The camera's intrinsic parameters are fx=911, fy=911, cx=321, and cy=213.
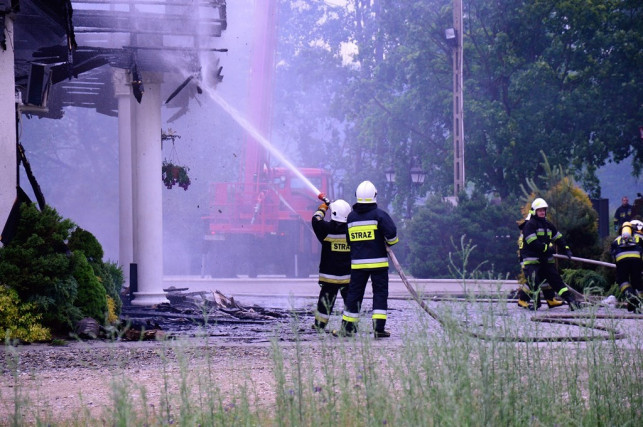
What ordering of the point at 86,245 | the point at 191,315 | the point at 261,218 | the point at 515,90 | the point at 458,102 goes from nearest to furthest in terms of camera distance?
the point at 86,245 → the point at 191,315 → the point at 458,102 → the point at 261,218 → the point at 515,90

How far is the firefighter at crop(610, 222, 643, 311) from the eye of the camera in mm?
14688

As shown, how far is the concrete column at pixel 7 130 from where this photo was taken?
10.6 metres

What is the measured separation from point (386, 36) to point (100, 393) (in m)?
35.2

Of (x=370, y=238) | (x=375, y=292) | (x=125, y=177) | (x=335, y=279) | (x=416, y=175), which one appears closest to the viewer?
(x=370, y=238)

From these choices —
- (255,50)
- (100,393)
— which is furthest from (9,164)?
(255,50)

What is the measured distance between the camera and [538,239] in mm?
14773

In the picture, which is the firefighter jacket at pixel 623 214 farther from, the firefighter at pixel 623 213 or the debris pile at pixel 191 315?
the debris pile at pixel 191 315

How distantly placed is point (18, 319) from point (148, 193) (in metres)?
5.20

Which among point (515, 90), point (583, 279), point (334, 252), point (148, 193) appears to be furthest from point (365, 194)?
point (515, 90)

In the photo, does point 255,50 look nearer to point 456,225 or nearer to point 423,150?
point 456,225

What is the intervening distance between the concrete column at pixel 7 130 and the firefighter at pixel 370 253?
4.01 meters

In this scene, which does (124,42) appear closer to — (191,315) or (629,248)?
(191,315)

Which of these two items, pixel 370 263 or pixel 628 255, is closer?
pixel 370 263

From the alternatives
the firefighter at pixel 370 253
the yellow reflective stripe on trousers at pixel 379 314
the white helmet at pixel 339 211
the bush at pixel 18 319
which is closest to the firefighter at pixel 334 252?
the white helmet at pixel 339 211
